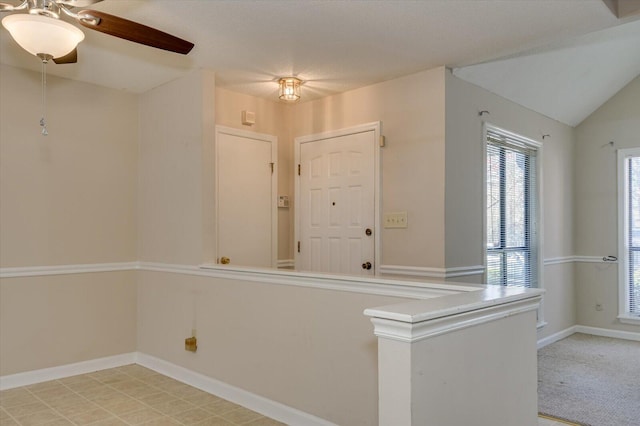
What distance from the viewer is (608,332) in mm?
5387

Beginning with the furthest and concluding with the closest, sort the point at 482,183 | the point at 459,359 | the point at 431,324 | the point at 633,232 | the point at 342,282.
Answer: the point at 633,232, the point at 482,183, the point at 342,282, the point at 459,359, the point at 431,324

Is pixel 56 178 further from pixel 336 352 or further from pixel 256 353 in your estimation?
pixel 336 352

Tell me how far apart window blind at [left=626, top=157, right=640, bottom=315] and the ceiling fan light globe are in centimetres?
560

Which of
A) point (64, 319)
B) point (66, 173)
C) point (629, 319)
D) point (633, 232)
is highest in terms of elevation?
point (66, 173)

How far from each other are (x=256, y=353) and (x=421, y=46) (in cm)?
234

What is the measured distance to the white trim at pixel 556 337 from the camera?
4.90m

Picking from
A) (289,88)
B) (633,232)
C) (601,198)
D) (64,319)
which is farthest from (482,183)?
(64,319)

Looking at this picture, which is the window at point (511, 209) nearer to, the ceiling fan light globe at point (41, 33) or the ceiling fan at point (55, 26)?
the ceiling fan at point (55, 26)

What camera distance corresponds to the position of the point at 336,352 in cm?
267

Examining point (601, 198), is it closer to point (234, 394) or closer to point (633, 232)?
point (633, 232)

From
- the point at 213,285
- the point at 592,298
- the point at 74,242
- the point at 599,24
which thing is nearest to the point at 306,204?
the point at 213,285

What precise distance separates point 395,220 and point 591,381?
2.07 metres

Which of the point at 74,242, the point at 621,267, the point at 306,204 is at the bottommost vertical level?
the point at 621,267

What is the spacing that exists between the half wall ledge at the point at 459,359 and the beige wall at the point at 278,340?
2.24ft
